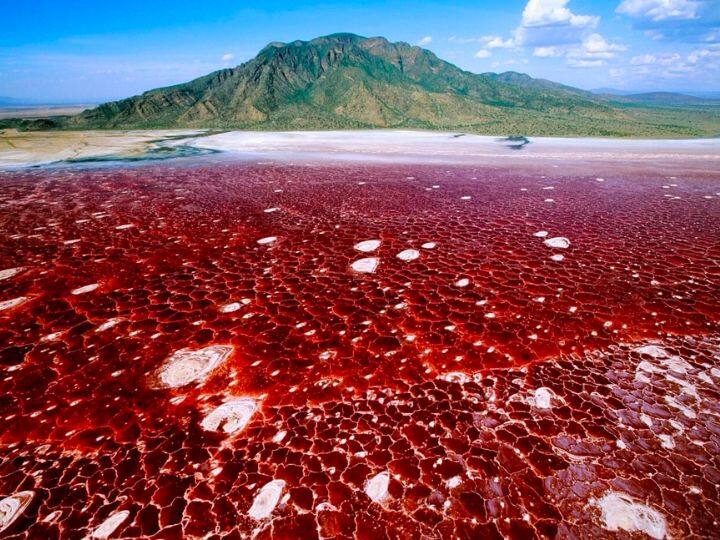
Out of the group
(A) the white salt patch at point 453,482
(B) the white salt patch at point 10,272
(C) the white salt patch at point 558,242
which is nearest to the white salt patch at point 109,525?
(A) the white salt patch at point 453,482

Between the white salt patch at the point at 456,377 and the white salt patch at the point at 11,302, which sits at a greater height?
the white salt patch at the point at 11,302

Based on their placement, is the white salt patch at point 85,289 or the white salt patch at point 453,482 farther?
the white salt patch at point 85,289

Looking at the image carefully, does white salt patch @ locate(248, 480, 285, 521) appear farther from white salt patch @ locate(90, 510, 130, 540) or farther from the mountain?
the mountain

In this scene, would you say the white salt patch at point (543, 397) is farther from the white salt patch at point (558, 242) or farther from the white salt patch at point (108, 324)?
the white salt patch at point (108, 324)

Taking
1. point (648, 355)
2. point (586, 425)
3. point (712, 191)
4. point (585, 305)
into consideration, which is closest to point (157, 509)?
point (586, 425)

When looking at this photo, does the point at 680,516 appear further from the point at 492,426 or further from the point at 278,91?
the point at 278,91

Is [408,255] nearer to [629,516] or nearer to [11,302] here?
[629,516]
